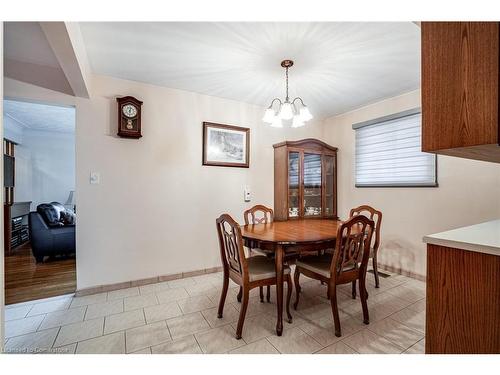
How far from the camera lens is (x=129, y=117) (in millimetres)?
2518

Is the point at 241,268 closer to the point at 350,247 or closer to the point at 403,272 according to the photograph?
the point at 350,247

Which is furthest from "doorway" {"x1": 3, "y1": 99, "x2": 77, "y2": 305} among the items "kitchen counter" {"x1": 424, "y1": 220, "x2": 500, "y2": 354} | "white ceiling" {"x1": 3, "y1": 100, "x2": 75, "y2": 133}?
"kitchen counter" {"x1": 424, "y1": 220, "x2": 500, "y2": 354}

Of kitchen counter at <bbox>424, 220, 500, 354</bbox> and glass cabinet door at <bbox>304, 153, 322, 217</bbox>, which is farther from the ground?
glass cabinet door at <bbox>304, 153, 322, 217</bbox>

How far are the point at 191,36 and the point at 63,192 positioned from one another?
5472 millimetres

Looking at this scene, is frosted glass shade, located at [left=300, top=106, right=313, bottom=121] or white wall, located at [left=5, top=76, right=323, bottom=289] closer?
frosted glass shade, located at [left=300, top=106, right=313, bottom=121]

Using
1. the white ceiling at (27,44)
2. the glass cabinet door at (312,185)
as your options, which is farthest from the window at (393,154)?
the white ceiling at (27,44)

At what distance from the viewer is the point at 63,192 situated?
550 centimetres

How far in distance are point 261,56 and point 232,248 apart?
63.9 inches

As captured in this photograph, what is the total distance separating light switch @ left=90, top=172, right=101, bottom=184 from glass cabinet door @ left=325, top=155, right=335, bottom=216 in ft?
9.59

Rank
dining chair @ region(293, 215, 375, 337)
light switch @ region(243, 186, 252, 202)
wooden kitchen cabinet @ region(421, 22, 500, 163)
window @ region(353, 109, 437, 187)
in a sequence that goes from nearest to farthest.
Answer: wooden kitchen cabinet @ region(421, 22, 500, 163) → dining chair @ region(293, 215, 375, 337) → window @ region(353, 109, 437, 187) → light switch @ region(243, 186, 252, 202)

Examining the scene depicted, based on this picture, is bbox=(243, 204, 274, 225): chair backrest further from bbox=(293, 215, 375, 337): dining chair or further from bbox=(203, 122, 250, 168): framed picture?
bbox=(293, 215, 375, 337): dining chair

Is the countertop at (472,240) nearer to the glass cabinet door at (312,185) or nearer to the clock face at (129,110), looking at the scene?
the glass cabinet door at (312,185)

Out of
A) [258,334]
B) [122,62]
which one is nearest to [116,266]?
[258,334]

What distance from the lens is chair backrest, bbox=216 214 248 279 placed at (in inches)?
65.3
